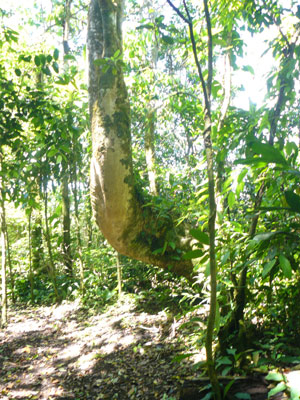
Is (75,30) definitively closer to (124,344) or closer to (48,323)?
(48,323)

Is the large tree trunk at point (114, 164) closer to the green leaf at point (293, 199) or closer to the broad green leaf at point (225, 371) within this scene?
the broad green leaf at point (225, 371)

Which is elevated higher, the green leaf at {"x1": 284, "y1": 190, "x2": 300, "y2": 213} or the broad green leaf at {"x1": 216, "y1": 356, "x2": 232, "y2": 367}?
the green leaf at {"x1": 284, "y1": 190, "x2": 300, "y2": 213}

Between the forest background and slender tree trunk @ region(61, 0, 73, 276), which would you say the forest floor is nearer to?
the forest background

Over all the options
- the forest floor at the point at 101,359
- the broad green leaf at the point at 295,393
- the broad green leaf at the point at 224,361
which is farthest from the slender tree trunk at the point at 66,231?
the broad green leaf at the point at 295,393

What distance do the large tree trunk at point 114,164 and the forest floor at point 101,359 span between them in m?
0.87

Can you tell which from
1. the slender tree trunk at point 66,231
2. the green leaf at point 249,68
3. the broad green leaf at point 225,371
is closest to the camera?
the broad green leaf at point 225,371

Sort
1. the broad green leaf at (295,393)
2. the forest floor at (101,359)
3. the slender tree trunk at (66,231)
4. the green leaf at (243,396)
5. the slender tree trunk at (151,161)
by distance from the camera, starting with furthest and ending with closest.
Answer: the slender tree trunk at (66,231) → the slender tree trunk at (151,161) → the forest floor at (101,359) → the green leaf at (243,396) → the broad green leaf at (295,393)

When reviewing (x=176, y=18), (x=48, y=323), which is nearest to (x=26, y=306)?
(x=48, y=323)

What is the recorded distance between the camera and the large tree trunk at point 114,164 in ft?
11.1

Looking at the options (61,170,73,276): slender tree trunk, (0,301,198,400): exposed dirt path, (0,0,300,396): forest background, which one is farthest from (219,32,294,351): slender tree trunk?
(61,170,73,276): slender tree trunk

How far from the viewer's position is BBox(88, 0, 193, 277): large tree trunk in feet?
11.1

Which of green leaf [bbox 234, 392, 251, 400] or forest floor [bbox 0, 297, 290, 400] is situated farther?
forest floor [bbox 0, 297, 290, 400]

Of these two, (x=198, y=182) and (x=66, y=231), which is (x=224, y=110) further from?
(x=66, y=231)

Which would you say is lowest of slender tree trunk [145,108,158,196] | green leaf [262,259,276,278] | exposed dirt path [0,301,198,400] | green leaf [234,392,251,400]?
exposed dirt path [0,301,198,400]
